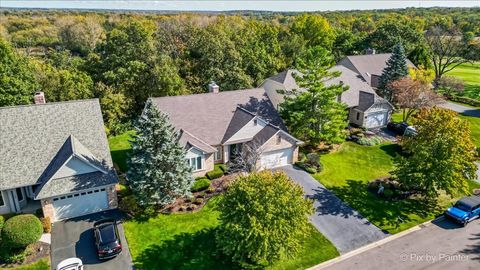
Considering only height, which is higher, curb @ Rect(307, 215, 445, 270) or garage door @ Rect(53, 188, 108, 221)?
garage door @ Rect(53, 188, 108, 221)

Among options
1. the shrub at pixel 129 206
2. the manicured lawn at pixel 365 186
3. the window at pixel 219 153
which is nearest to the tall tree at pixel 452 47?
the manicured lawn at pixel 365 186

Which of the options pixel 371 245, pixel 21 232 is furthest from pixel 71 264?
pixel 371 245

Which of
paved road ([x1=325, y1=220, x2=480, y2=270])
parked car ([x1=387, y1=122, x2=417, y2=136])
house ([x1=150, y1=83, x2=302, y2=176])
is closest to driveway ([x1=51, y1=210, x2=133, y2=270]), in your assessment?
house ([x1=150, y1=83, x2=302, y2=176])

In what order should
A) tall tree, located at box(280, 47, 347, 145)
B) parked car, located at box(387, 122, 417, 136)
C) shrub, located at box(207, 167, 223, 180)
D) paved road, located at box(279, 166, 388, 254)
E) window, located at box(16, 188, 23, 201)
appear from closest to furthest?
paved road, located at box(279, 166, 388, 254)
window, located at box(16, 188, 23, 201)
shrub, located at box(207, 167, 223, 180)
tall tree, located at box(280, 47, 347, 145)
parked car, located at box(387, 122, 417, 136)

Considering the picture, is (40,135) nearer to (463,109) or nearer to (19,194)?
(19,194)

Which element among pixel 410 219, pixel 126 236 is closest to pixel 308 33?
pixel 410 219

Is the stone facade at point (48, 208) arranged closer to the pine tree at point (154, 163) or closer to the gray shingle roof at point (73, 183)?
the gray shingle roof at point (73, 183)

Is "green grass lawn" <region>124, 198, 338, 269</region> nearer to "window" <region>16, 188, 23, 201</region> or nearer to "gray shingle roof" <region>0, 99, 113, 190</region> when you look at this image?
"gray shingle roof" <region>0, 99, 113, 190</region>
